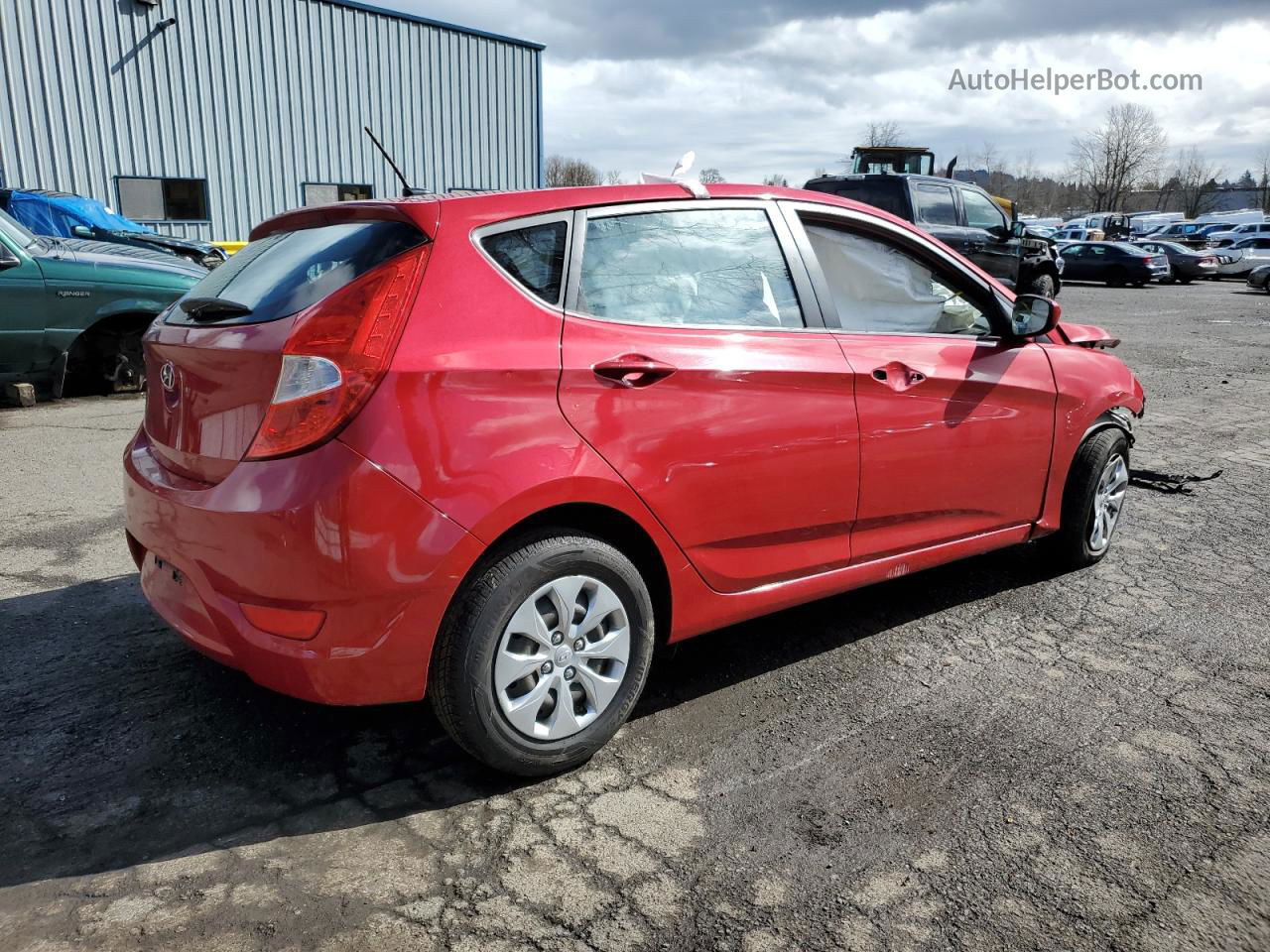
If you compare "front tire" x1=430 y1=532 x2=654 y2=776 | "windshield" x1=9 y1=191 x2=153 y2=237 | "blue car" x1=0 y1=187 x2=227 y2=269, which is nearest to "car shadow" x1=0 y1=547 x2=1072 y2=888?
"front tire" x1=430 y1=532 x2=654 y2=776

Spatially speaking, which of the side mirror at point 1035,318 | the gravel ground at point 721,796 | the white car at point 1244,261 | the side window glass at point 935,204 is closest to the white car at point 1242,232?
the white car at point 1244,261

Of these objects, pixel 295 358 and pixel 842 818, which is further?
pixel 842 818

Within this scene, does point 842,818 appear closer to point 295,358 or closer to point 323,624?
point 323,624

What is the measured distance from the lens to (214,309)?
2.86 meters

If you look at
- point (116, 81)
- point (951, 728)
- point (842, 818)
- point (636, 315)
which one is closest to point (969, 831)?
point (842, 818)

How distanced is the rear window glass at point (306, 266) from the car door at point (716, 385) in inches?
21.3

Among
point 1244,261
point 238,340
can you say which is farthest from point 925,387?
point 1244,261

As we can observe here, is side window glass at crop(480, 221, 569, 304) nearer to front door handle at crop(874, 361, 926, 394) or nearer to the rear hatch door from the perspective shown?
the rear hatch door

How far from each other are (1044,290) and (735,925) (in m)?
11.2

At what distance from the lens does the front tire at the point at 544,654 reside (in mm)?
2564

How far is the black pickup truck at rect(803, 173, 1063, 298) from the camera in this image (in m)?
14.3

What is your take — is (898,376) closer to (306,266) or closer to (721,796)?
(721,796)

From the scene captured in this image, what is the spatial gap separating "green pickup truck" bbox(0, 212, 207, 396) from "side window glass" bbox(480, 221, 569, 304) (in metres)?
6.43

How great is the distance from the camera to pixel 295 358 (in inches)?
97.3
